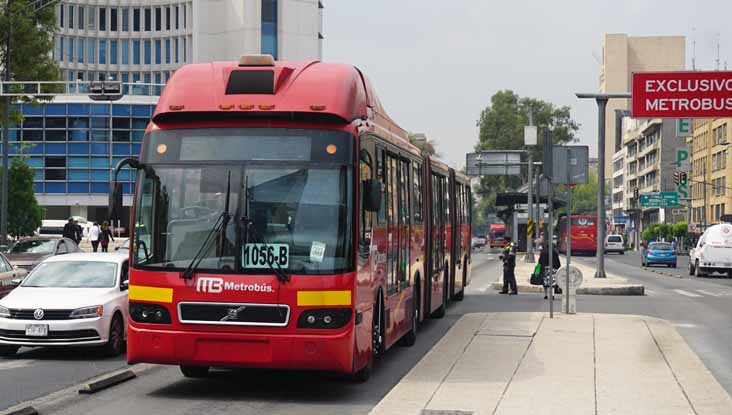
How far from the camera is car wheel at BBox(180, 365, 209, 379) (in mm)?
14047

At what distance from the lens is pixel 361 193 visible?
12.6m

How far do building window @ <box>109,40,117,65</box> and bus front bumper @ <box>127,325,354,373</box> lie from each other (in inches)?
4191

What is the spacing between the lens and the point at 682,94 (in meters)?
31.7

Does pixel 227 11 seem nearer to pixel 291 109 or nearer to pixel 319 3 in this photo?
pixel 319 3

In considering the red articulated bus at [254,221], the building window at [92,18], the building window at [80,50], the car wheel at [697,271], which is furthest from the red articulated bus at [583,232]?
the red articulated bus at [254,221]

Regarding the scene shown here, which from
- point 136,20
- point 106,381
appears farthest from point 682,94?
point 136,20

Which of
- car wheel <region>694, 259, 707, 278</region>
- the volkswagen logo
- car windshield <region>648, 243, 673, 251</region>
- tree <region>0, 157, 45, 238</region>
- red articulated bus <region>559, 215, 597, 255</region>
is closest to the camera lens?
the volkswagen logo

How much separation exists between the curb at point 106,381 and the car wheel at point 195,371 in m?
0.68

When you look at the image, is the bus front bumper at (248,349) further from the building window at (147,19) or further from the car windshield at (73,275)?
the building window at (147,19)

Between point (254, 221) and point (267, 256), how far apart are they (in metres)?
0.38

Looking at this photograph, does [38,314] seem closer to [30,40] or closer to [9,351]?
[9,351]

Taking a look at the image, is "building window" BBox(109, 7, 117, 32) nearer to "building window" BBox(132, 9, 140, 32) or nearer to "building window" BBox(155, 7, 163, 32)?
"building window" BBox(132, 9, 140, 32)

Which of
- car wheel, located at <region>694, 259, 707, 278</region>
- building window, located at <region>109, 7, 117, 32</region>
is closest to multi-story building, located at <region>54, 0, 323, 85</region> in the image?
building window, located at <region>109, 7, 117, 32</region>

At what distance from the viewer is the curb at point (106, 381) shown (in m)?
12.9
